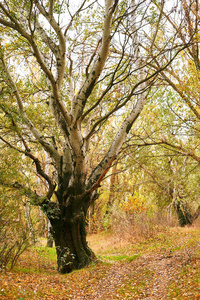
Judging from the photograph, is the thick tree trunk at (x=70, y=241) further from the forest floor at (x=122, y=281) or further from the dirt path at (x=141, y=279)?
the dirt path at (x=141, y=279)

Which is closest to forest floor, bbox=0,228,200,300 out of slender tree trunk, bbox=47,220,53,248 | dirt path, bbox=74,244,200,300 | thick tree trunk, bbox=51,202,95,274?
dirt path, bbox=74,244,200,300

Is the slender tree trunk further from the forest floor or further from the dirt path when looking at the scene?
the dirt path

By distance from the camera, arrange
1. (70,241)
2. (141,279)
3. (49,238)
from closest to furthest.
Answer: (141,279), (70,241), (49,238)

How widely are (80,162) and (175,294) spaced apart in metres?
3.61

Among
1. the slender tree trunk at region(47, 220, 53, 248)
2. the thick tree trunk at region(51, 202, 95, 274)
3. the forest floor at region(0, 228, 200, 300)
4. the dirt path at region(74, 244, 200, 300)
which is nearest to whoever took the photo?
the forest floor at region(0, 228, 200, 300)

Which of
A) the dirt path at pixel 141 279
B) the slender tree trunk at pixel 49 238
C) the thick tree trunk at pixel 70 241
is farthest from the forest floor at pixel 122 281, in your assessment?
the slender tree trunk at pixel 49 238

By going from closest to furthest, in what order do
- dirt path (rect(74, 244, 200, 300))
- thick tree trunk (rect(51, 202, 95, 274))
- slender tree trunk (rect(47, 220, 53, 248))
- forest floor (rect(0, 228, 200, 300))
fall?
forest floor (rect(0, 228, 200, 300)), dirt path (rect(74, 244, 200, 300)), thick tree trunk (rect(51, 202, 95, 274)), slender tree trunk (rect(47, 220, 53, 248))

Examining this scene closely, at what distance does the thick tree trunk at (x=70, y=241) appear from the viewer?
6.55 metres

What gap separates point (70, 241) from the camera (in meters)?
6.65

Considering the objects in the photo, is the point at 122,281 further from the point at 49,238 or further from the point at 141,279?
the point at 49,238

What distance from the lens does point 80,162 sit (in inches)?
247

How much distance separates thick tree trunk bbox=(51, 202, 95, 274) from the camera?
6547mm

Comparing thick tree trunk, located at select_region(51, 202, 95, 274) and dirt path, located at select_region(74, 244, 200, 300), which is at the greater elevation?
thick tree trunk, located at select_region(51, 202, 95, 274)

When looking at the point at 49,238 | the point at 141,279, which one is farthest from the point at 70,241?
the point at 141,279
